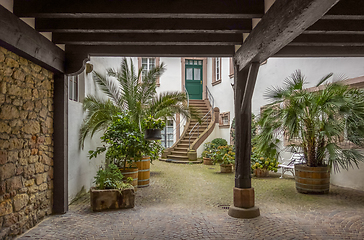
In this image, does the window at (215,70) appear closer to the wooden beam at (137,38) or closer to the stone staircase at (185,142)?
the stone staircase at (185,142)

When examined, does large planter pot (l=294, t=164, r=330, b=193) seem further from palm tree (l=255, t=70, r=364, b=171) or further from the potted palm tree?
palm tree (l=255, t=70, r=364, b=171)

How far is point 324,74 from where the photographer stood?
22.0ft

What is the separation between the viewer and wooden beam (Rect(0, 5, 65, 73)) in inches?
108

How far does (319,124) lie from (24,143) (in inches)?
202

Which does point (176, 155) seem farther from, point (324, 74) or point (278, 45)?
point (278, 45)

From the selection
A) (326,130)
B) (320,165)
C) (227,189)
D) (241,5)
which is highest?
(241,5)

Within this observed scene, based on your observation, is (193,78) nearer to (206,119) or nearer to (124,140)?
(206,119)

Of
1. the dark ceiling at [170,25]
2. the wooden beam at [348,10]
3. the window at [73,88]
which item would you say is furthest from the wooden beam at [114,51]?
the wooden beam at [348,10]

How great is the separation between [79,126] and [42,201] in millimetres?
1798

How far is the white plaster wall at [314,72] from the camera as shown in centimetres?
601

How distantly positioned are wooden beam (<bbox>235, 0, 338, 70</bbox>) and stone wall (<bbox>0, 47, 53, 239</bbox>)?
2.95 m

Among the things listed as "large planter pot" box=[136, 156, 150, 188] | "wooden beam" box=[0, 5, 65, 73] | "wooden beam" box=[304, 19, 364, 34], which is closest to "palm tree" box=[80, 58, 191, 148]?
"large planter pot" box=[136, 156, 150, 188]

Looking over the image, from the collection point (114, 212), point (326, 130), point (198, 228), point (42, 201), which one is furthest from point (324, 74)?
point (42, 201)

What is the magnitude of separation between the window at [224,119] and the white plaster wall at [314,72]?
2.16 meters
